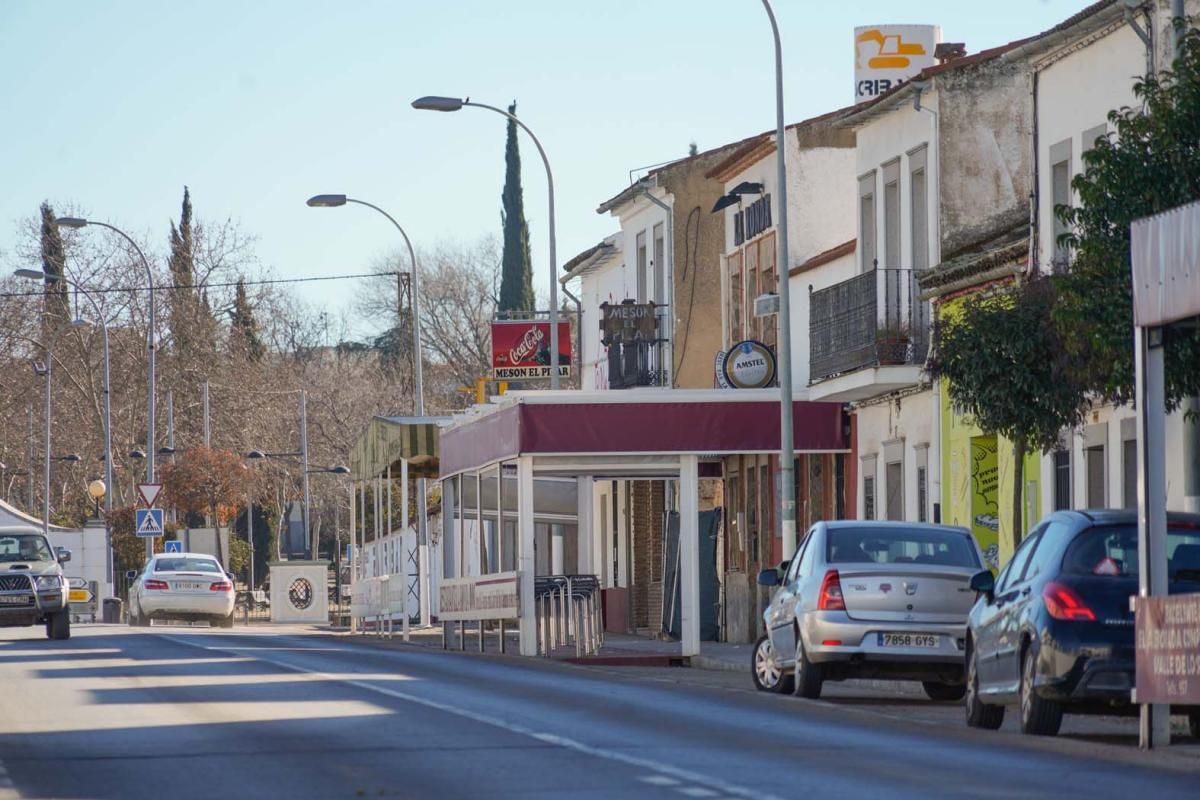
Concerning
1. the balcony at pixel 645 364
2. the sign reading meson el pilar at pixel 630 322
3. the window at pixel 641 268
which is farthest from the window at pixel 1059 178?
the window at pixel 641 268

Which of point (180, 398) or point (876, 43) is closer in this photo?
point (876, 43)

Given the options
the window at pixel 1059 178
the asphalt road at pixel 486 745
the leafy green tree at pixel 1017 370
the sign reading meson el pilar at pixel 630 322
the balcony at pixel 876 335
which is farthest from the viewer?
the sign reading meson el pilar at pixel 630 322

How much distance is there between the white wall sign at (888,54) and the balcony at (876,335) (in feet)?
35.8

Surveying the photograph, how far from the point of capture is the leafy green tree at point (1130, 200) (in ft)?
66.9

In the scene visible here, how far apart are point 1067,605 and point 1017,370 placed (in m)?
8.92

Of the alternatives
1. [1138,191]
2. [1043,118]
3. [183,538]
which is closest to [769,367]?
[1043,118]

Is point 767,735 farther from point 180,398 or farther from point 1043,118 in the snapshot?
point 180,398

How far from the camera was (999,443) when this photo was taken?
31.2m

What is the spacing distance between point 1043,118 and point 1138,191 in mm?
9538

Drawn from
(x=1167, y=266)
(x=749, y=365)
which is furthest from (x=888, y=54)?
(x=1167, y=266)

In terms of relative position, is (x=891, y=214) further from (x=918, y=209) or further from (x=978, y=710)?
(x=978, y=710)

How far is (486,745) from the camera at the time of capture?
1516 cm

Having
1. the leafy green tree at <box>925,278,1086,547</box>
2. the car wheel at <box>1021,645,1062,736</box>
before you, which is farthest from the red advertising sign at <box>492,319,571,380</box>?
the car wheel at <box>1021,645,1062,736</box>

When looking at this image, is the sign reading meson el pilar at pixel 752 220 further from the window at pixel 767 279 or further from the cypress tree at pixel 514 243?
the cypress tree at pixel 514 243
